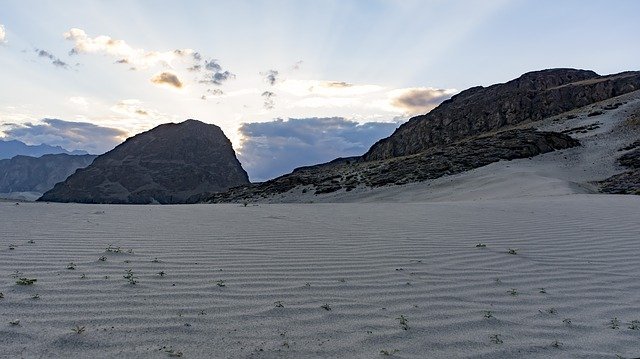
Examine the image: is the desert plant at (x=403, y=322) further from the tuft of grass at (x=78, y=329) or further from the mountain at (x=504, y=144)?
the mountain at (x=504, y=144)

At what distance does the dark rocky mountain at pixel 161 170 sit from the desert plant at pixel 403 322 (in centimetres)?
11111

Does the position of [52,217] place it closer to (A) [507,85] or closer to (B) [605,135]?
(B) [605,135]

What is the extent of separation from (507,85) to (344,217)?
276ft

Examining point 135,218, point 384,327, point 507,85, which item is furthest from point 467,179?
point 507,85

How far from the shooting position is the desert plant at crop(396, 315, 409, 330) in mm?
3850

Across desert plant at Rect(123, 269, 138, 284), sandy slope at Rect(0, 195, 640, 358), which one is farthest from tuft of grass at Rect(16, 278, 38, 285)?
desert plant at Rect(123, 269, 138, 284)

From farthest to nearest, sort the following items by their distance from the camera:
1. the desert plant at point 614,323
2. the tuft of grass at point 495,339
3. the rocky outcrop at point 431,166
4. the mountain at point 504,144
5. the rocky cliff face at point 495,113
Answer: the rocky cliff face at point 495,113, the rocky outcrop at point 431,166, the mountain at point 504,144, the desert plant at point 614,323, the tuft of grass at point 495,339

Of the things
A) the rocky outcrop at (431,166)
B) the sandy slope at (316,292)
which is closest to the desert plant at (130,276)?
the sandy slope at (316,292)

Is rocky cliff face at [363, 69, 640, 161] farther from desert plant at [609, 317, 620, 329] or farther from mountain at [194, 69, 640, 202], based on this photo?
desert plant at [609, 317, 620, 329]

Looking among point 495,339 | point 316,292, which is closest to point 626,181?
point 495,339

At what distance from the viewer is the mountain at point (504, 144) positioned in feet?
97.1

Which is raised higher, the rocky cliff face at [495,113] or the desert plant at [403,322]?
the rocky cliff face at [495,113]

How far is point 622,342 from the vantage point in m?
3.73

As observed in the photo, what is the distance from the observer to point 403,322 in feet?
12.9
